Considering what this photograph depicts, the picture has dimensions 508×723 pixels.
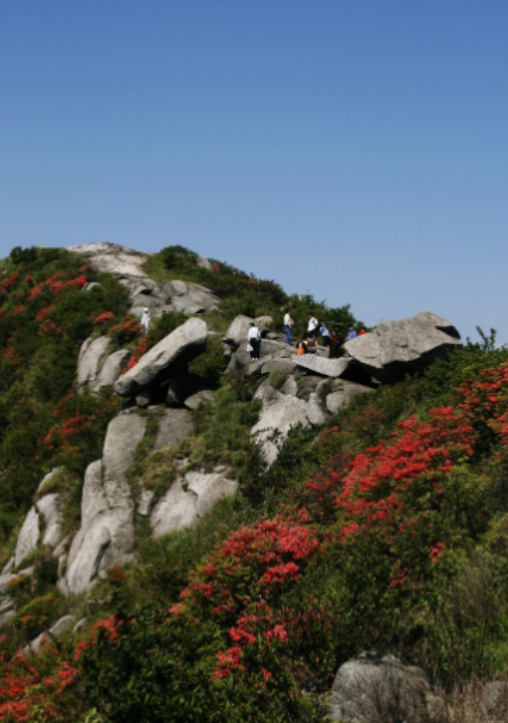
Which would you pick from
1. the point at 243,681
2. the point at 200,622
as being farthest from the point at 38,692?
the point at 243,681

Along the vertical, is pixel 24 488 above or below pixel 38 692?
above

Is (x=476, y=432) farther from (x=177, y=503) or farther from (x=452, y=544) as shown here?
(x=177, y=503)

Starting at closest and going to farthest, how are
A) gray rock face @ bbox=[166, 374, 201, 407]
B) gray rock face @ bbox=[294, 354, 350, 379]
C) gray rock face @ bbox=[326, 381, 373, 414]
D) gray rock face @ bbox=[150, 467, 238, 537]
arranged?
gray rock face @ bbox=[150, 467, 238, 537] < gray rock face @ bbox=[326, 381, 373, 414] < gray rock face @ bbox=[294, 354, 350, 379] < gray rock face @ bbox=[166, 374, 201, 407]

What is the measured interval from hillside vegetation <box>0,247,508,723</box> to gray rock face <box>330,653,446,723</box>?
29cm

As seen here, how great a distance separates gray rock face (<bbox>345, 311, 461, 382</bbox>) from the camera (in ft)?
78.1

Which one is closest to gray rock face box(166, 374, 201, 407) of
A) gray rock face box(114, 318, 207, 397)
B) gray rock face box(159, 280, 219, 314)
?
gray rock face box(114, 318, 207, 397)

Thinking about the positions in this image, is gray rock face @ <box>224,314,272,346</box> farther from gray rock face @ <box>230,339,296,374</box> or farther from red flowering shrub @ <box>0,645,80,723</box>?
red flowering shrub @ <box>0,645,80,723</box>

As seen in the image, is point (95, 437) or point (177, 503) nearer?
point (177, 503)

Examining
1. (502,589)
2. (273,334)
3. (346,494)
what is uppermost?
(273,334)

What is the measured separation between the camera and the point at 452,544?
13.5m

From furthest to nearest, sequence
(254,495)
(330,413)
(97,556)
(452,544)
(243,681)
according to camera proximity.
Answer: (330,413) < (97,556) < (254,495) < (452,544) < (243,681)

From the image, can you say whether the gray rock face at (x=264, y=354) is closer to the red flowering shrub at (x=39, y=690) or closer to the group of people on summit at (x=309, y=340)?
the group of people on summit at (x=309, y=340)

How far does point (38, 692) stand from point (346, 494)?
787 cm

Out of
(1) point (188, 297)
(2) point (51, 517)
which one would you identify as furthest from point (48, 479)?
(1) point (188, 297)
